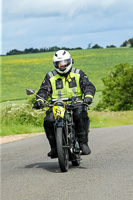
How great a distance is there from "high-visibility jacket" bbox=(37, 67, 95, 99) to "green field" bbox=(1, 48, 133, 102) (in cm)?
4835

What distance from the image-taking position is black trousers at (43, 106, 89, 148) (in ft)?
26.1

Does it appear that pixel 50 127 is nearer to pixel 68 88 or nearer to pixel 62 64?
pixel 68 88

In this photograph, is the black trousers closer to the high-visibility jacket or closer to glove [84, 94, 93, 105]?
glove [84, 94, 93, 105]

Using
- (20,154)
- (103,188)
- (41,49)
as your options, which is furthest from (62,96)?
(41,49)

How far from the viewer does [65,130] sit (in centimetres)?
771

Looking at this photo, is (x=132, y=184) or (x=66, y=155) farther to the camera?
(x=66, y=155)

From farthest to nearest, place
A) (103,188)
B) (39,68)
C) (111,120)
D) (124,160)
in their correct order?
(39,68)
(111,120)
(124,160)
(103,188)

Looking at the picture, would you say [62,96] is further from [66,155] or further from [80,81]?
[66,155]

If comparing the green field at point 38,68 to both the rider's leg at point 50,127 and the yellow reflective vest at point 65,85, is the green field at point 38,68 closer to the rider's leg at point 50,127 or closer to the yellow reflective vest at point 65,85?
the yellow reflective vest at point 65,85

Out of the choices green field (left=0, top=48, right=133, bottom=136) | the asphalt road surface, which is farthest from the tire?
green field (left=0, top=48, right=133, bottom=136)

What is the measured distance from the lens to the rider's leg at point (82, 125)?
820cm

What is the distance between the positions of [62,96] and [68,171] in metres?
1.20

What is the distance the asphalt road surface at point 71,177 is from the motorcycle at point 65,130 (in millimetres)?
246

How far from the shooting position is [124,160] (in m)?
9.45
